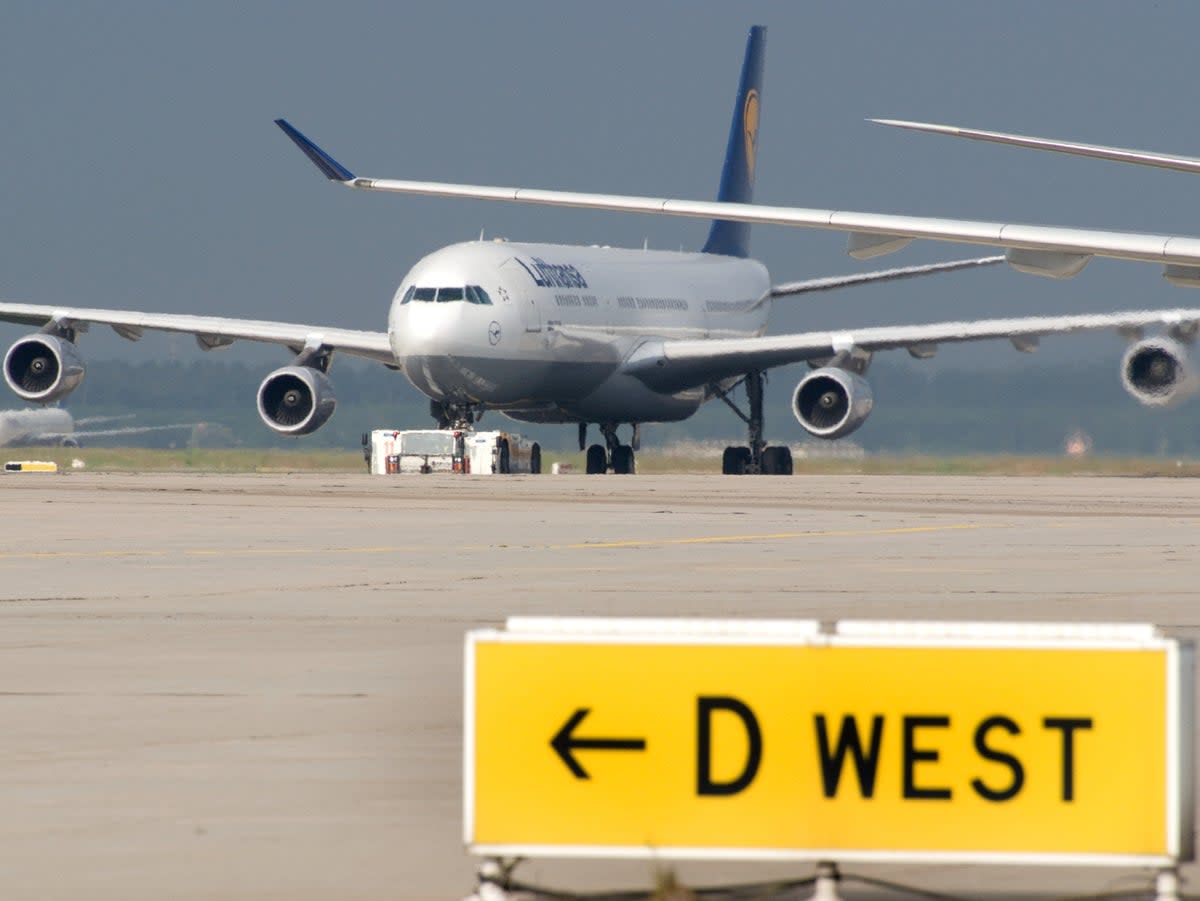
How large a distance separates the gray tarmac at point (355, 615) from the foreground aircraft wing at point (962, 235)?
2.29 meters

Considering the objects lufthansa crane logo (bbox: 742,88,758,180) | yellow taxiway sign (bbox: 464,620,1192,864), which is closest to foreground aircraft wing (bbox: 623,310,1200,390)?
lufthansa crane logo (bbox: 742,88,758,180)

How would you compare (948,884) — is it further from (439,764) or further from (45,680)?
(45,680)

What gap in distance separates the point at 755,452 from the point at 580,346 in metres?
4.26

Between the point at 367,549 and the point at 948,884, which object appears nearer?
the point at 948,884

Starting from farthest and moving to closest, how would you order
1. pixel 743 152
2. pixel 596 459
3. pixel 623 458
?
pixel 743 152, pixel 623 458, pixel 596 459

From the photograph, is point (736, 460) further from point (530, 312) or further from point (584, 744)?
point (584, 744)

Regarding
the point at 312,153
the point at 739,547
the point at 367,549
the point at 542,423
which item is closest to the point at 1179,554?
the point at 739,547

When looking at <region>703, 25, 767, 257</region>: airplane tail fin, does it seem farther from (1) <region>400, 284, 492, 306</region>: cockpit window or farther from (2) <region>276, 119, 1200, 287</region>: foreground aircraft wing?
(2) <region>276, 119, 1200, 287</region>: foreground aircraft wing

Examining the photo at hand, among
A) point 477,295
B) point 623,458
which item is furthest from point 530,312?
point 623,458

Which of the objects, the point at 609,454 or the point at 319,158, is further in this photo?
the point at 609,454

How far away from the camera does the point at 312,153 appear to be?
28094 millimetres

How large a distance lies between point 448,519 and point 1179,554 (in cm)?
736

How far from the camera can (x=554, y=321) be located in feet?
144

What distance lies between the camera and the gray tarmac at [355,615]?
18.3 ft
